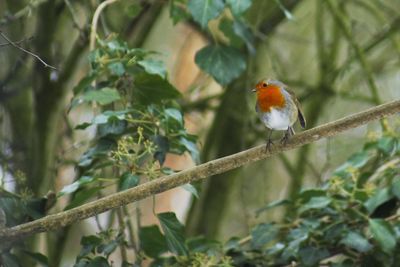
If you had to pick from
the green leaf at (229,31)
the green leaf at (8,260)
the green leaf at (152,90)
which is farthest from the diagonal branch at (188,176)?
the green leaf at (229,31)

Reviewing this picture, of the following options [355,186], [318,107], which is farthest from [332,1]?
[355,186]

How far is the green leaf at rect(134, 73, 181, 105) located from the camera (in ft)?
8.04

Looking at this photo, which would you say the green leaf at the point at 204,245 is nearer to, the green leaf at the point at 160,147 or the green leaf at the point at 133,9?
the green leaf at the point at 160,147

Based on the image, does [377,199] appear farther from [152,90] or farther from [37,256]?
[37,256]

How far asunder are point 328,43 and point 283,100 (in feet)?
5.02

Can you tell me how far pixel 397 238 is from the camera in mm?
2516

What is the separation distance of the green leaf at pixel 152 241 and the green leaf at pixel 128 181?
31cm

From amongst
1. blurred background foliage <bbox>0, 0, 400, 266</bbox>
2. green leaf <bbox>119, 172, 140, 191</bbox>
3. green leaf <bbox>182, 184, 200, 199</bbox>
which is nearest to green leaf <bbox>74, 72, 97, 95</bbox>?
blurred background foliage <bbox>0, 0, 400, 266</bbox>

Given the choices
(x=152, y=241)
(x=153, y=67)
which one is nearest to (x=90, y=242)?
(x=152, y=241)

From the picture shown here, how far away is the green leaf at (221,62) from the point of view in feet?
9.30

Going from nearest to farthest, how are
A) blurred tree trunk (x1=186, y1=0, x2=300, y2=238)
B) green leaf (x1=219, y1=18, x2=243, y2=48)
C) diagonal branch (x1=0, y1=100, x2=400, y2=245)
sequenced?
diagonal branch (x1=0, y1=100, x2=400, y2=245), green leaf (x1=219, y1=18, x2=243, y2=48), blurred tree trunk (x1=186, y1=0, x2=300, y2=238)

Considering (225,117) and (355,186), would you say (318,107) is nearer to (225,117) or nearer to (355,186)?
(225,117)

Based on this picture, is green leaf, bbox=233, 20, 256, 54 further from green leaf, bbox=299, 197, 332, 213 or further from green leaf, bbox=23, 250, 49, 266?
green leaf, bbox=23, 250, 49, 266

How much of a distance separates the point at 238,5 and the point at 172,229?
79 cm
